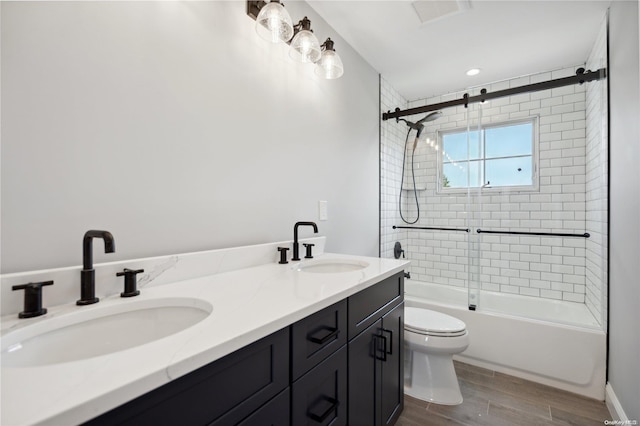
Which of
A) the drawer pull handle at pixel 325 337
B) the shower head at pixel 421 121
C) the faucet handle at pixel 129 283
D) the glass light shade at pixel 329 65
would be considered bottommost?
the drawer pull handle at pixel 325 337

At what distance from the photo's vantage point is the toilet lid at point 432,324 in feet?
5.99

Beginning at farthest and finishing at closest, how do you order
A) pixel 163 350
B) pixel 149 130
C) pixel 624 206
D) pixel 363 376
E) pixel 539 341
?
pixel 539 341 < pixel 624 206 < pixel 363 376 < pixel 149 130 < pixel 163 350

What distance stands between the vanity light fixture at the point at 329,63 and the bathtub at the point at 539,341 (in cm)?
203

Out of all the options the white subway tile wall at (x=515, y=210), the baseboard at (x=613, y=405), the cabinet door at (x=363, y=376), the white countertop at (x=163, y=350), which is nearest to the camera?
the white countertop at (x=163, y=350)

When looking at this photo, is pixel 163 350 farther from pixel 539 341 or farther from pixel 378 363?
pixel 539 341

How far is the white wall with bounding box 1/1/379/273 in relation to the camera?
0.81m

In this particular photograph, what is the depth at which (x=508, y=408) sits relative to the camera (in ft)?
5.81

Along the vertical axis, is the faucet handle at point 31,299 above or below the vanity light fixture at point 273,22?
below

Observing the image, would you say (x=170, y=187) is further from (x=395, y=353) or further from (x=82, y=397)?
(x=395, y=353)

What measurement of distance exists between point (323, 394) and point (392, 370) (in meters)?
0.67

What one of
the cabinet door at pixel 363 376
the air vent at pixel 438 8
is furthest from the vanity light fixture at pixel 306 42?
the cabinet door at pixel 363 376

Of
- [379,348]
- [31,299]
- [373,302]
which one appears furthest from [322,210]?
[31,299]

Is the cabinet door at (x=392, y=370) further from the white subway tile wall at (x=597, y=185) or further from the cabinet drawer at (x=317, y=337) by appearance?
the white subway tile wall at (x=597, y=185)

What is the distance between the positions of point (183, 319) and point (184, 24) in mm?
1135
